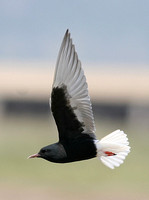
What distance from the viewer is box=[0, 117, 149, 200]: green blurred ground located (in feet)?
71.6

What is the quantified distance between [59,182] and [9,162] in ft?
13.4

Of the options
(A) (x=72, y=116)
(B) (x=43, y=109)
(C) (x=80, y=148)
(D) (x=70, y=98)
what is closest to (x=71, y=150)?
(C) (x=80, y=148)

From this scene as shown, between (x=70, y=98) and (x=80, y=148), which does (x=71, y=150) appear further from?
(x=70, y=98)

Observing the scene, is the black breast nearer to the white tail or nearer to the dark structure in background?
the white tail

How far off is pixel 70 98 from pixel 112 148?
477mm

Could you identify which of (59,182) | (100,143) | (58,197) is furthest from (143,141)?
(100,143)

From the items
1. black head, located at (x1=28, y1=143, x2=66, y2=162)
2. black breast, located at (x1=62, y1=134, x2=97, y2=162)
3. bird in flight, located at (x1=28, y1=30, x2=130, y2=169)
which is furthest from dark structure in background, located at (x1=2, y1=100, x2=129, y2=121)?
black head, located at (x1=28, y1=143, x2=66, y2=162)

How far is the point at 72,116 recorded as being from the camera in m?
7.04

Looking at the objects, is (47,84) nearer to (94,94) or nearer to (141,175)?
(94,94)

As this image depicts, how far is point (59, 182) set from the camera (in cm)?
2433

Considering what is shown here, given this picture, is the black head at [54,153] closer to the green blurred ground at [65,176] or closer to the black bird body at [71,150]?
the black bird body at [71,150]

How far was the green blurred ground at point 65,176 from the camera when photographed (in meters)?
21.8

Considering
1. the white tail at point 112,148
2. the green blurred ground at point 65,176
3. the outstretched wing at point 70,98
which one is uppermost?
the outstretched wing at point 70,98

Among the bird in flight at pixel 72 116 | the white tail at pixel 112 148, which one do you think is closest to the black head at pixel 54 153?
the bird in flight at pixel 72 116
